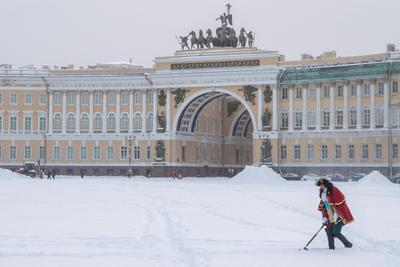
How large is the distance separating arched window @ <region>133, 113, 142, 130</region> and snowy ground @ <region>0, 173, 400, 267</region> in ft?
155

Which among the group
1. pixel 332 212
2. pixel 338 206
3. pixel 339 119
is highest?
pixel 339 119

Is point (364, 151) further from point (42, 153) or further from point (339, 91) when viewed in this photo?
point (42, 153)

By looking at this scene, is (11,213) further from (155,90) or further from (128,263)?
(155,90)

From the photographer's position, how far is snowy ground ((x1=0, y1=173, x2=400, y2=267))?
15.4 meters

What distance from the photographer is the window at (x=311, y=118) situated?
236 feet

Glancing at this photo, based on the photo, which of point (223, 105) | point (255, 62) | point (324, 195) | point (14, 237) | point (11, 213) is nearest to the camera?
point (324, 195)

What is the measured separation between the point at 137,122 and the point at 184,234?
60.0 meters

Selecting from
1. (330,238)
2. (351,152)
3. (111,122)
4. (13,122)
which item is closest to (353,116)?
(351,152)

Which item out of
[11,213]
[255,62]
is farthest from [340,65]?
[11,213]

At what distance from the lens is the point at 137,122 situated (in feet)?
260

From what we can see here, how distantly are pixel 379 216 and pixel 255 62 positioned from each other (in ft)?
162

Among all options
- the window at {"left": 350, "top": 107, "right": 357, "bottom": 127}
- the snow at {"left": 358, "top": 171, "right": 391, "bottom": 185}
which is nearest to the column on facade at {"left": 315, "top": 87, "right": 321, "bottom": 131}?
the window at {"left": 350, "top": 107, "right": 357, "bottom": 127}

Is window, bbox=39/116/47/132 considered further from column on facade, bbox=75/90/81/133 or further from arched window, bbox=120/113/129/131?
arched window, bbox=120/113/129/131

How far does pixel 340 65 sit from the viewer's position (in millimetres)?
69250
